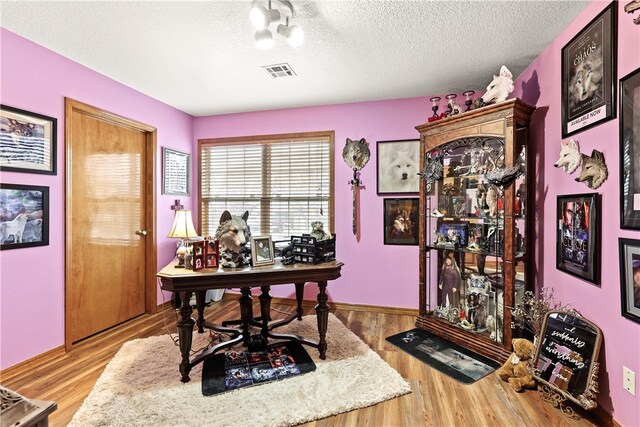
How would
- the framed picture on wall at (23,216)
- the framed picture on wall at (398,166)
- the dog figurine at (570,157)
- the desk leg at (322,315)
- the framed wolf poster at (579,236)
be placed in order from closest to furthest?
the framed wolf poster at (579,236)
the dog figurine at (570,157)
the framed picture on wall at (23,216)
the desk leg at (322,315)
the framed picture on wall at (398,166)

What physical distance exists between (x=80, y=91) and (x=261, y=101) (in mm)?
1760

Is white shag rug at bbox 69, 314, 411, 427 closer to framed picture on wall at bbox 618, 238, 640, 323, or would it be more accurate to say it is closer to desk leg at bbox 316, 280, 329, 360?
desk leg at bbox 316, 280, 329, 360

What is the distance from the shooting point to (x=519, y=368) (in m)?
2.16

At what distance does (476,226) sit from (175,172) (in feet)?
11.8

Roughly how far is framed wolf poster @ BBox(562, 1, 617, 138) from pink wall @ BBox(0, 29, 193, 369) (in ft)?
13.0

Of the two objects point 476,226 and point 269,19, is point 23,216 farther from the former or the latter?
point 476,226

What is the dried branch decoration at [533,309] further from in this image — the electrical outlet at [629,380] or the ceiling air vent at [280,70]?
the ceiling air vent at [280,70]

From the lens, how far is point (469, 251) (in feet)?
9.20

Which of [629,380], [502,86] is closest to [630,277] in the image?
[629,380]

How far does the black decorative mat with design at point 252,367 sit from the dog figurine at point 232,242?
808 millimetres

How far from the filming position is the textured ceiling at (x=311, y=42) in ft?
6.48

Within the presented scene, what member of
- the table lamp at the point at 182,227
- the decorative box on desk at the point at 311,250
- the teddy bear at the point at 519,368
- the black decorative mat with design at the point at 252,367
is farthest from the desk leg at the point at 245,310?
the teddy bear at the point at 519,368

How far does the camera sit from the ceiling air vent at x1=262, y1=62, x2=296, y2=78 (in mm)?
2771

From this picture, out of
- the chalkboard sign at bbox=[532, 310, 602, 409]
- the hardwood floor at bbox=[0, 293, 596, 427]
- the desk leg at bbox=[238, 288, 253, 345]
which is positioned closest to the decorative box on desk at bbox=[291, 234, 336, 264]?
the desk leg at bbox=[238, 288, 253, 345]
